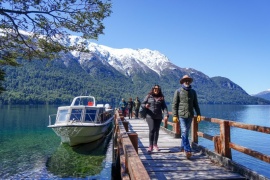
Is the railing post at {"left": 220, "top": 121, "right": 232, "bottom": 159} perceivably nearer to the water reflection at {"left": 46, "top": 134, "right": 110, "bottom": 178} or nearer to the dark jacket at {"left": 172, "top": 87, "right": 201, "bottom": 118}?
the dark jacket at {"left": 172, "top": 87, "right": 201, "bottom": 118}

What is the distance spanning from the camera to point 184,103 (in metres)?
8.27

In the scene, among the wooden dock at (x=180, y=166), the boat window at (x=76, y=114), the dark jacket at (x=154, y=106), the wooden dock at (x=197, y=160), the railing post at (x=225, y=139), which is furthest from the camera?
the boat window at (x=76, y=114)

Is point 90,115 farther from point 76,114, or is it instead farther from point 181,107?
point 181,107

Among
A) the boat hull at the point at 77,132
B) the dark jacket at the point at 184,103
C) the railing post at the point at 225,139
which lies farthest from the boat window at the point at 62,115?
the railing post at the point at 225,139

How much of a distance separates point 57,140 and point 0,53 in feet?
66.4

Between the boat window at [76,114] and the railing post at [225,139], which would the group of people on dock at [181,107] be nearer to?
the railing post at [225,139]

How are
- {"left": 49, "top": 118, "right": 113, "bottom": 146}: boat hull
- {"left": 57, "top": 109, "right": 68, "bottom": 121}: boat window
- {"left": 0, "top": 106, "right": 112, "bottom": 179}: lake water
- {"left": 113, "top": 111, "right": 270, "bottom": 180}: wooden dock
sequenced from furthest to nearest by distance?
1. {"left": 57, "top": 109, "right": 68, "bottom": 121}: boat window
2. {"left": 49, "top": 118, "right": 113, "bottom": 146}: boat hull
3. {"left": 0, "top": 106, "right": 112, "bottom": 179}: lake water
4. {"left": 113, "top": 111, "right": 270, "bottom": 180}: wooden dock

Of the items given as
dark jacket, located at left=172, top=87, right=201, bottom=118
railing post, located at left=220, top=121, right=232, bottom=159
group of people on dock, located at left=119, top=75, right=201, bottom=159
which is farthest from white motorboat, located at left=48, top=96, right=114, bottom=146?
railing post, located at left=220, top=121, right=232, bottom=159

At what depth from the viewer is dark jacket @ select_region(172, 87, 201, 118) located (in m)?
8.20

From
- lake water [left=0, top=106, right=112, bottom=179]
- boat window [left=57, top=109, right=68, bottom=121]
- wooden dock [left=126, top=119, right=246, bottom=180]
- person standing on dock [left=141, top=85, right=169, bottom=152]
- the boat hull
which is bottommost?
lake water [left=0, top=106, right=112, bottom=179]

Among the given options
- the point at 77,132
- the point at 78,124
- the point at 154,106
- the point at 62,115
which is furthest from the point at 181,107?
the point at 62,115

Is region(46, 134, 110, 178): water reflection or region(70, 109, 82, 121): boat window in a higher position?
region(70, 109, 82, 121): boat window

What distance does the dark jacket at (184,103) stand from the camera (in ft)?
26.9

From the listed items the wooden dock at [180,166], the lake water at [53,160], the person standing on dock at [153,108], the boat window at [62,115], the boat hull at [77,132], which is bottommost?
the lake water at [53,160]
